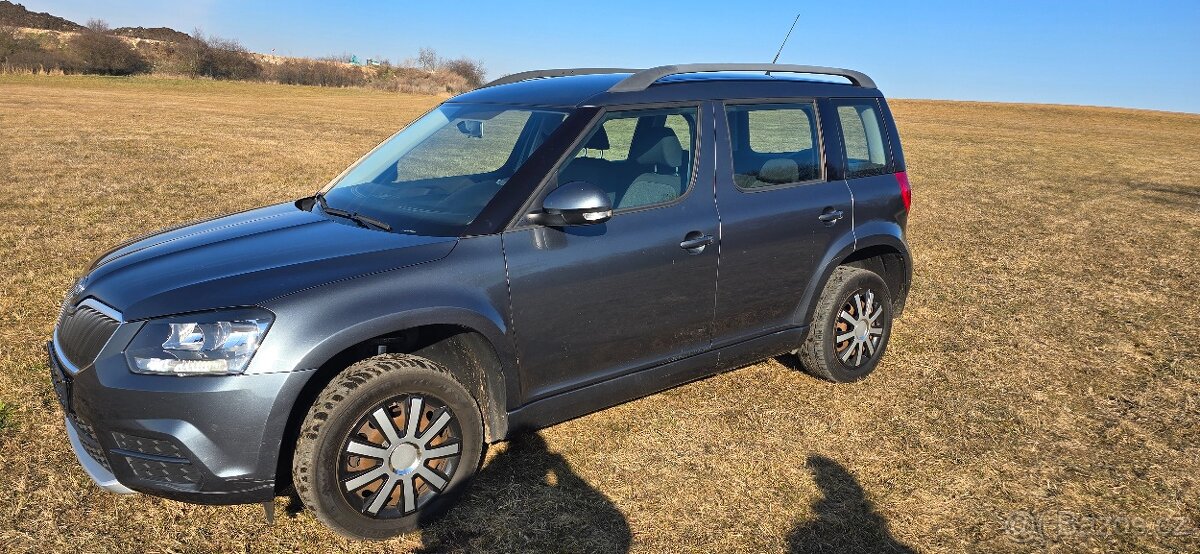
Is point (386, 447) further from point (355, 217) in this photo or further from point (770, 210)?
point (770, 210)

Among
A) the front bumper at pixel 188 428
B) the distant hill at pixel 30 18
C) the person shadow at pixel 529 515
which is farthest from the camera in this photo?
the distant hill at pixel 30 18

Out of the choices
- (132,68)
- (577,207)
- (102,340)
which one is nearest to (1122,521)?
(577,207)

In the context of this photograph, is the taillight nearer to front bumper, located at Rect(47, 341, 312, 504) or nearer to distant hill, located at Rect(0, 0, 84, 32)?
front bumper, located at Rect(47, 341, 312, 504)

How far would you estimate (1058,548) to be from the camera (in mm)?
3359

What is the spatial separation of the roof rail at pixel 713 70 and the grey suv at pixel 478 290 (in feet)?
0.06

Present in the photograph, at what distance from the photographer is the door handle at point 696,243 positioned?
12.6ft

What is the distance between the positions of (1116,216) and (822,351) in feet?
32.7

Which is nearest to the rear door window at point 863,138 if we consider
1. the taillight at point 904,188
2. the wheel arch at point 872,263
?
the taillight at point 904,188

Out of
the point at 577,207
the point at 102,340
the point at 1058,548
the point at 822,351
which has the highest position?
the point at 577,207

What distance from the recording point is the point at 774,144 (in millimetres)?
4430

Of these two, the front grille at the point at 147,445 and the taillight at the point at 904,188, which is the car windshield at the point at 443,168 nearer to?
the front grille at the point at 147,445

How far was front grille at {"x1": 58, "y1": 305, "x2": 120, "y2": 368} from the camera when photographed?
2.90 metres

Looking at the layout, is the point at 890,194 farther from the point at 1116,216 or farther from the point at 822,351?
the point at 1116,216

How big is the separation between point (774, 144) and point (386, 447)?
259 cm
